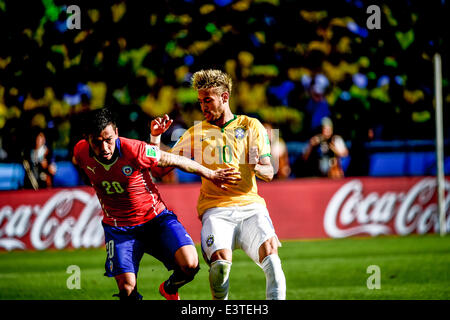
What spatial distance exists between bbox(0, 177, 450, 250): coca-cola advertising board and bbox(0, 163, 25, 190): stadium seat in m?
1.20

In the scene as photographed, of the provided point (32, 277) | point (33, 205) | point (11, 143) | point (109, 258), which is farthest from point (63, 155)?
point (109, 258)

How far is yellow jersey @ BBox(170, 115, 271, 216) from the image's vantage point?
251 inches

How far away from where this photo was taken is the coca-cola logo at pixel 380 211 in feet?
45.6

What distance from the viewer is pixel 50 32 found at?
1390 centimetres

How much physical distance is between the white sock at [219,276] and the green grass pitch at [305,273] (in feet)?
7.45

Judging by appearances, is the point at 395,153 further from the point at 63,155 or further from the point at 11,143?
the point at 11,143

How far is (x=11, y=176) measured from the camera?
593 inches

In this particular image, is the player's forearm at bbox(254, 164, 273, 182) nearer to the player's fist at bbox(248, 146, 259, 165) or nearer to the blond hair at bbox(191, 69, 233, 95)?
the player's fist at bbox(248, 146, 259, 165)

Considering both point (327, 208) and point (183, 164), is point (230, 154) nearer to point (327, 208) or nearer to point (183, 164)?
point (183, 164)

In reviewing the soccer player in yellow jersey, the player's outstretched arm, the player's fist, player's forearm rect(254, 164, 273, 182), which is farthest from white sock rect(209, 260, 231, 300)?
the player's fist

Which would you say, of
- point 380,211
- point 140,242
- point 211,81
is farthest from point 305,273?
point 211,81

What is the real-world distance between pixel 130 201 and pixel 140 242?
0.43 m

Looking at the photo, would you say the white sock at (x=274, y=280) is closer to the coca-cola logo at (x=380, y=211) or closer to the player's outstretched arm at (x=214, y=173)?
the player's outstretched arm at (x=214, y=173)

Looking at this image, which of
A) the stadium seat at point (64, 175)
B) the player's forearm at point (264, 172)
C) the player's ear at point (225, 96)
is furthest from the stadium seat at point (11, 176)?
the player's forearm at point (264, 172)
